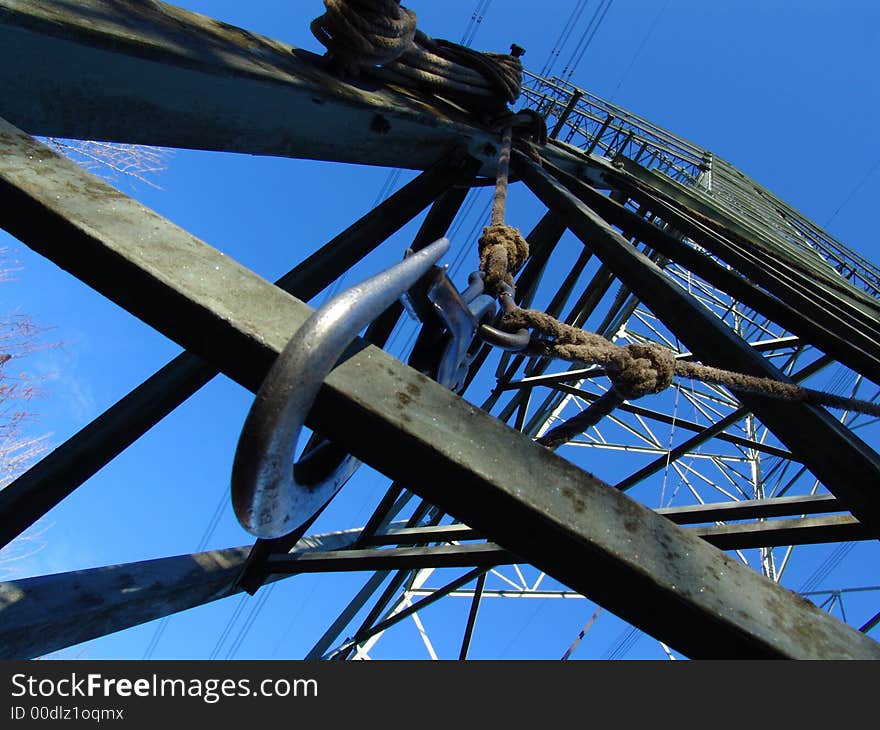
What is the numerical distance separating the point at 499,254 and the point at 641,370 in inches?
21.3

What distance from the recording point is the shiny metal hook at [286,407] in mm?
830

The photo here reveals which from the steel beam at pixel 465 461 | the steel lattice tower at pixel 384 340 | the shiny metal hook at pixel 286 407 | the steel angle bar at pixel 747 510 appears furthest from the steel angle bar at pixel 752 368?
the shiny metal hook at pixel 286 407

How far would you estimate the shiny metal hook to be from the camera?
830mm

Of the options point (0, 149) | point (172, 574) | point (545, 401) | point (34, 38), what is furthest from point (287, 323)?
point (545, 401)

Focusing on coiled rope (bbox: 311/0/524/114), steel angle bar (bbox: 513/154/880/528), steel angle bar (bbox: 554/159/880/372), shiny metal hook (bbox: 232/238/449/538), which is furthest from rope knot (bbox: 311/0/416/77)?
shiny metal hook (bbox: 232/238/449/538)

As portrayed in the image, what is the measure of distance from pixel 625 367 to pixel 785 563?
720 cm

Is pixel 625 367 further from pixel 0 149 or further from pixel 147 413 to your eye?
pixel 147 413

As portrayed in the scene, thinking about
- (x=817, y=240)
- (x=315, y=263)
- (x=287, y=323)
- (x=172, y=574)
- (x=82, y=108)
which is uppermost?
(x=817, y=240)

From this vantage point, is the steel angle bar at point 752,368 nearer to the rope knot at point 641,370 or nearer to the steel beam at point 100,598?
the rope knot at point 641,370

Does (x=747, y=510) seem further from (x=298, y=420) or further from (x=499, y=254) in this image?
(x=298, y=420)

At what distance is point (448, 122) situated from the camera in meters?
3.09

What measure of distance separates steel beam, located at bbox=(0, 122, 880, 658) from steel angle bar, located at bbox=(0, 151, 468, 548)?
797 mm

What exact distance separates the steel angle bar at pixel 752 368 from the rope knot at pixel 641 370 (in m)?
0.54

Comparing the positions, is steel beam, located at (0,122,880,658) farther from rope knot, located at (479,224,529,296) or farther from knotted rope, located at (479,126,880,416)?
rope knot, located at (479,224,529,296)
